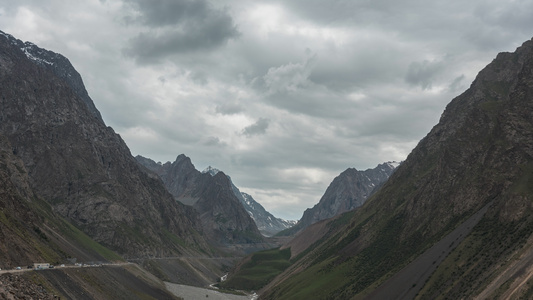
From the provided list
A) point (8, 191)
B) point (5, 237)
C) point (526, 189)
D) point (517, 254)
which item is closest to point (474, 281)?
point (517, 254)

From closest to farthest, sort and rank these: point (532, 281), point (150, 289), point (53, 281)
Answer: point (532, 281), point (53, 281), point (150, 289)

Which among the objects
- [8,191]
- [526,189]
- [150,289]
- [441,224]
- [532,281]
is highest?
[8,191]

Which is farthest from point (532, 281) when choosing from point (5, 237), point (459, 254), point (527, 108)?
point (5, 237)

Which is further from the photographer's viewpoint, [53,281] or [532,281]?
[53,281]

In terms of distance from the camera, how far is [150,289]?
198 metres

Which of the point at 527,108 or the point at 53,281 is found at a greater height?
the point at 527,108

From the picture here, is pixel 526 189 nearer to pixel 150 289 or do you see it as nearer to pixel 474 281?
pixel 474 281

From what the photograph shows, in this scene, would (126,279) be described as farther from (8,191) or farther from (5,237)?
(5,237)

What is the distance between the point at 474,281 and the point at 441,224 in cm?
5342

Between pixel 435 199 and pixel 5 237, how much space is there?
498ft

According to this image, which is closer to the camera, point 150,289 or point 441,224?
point 441,224

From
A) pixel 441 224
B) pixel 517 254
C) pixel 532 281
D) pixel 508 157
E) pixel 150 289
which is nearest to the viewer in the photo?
pixel 532 281

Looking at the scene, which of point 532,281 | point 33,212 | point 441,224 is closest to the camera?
point 532,281

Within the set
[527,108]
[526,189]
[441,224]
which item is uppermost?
[527,108]
